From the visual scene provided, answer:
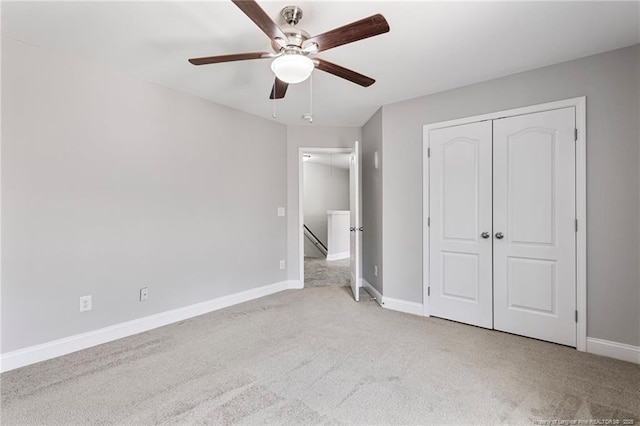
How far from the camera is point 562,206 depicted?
2.55 metres

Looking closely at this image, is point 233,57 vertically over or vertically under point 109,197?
over

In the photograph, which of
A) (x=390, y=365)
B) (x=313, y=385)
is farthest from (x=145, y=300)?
(x=390, y=365)

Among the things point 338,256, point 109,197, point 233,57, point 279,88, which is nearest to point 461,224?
point 279,88

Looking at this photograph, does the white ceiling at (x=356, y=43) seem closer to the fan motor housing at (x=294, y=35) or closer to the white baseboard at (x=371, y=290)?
the fan motor housing at (x=294, y=35)

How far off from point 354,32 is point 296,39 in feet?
1.46

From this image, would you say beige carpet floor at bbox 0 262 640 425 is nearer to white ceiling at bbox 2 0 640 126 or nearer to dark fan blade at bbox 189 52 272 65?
dark fan blade at bbox 189 52 272 65

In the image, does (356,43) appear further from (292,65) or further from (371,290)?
(371,290)

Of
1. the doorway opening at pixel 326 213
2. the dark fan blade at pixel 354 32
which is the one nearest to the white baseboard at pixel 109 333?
the doorway opening at pixel 326 213

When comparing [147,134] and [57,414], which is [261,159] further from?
[57,414]

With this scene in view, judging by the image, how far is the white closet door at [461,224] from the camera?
2.93 m

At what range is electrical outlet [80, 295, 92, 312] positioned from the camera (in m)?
2.51

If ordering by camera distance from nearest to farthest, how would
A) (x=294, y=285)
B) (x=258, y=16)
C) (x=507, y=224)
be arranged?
(x=258, y=16)
(x=507, y=224)
(x=294, y=285)

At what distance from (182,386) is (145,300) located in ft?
4.14

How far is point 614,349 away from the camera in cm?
233
